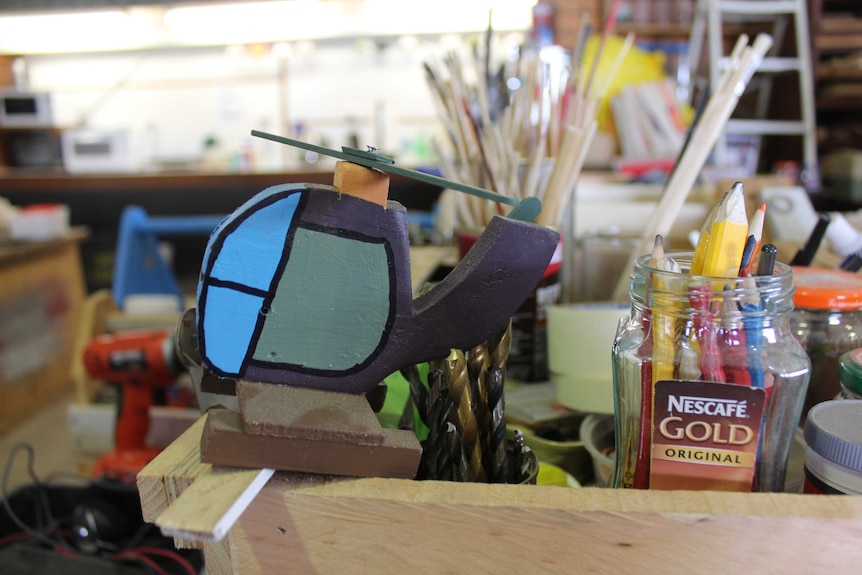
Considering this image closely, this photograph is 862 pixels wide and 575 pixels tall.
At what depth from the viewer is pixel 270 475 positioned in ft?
1.06

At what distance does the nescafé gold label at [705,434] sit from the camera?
0.33 meters

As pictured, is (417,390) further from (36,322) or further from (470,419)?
(36,322)

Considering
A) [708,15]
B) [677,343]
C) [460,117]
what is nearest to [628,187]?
[460,117]

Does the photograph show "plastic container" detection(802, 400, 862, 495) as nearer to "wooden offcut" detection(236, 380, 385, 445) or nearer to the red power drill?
"wooden offcut" detection(236, 380, 385, 445)

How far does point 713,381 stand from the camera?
0.34 m

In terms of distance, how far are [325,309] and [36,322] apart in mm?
2246

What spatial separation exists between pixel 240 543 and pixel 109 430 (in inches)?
47.4

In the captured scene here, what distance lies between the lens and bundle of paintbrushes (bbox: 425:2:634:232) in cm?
54

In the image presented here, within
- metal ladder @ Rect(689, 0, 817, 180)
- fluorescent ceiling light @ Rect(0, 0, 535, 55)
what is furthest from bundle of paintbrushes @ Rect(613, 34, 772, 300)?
fluorescent ceiling light @ Rect(0, 0, 535, 55)

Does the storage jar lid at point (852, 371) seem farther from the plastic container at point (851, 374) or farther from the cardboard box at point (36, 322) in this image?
the cardboard box at point (36, 322)

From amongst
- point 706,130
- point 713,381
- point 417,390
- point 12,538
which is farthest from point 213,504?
point 12,538

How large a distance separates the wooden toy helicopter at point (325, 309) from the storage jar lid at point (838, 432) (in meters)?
0.17

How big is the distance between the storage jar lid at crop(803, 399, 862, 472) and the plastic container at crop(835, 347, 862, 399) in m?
0.02

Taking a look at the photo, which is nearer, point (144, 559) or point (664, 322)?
point (664, 322)
